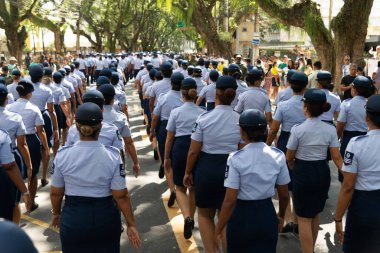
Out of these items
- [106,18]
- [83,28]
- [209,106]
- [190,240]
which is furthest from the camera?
[83,28]

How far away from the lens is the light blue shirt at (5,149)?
13.3ft

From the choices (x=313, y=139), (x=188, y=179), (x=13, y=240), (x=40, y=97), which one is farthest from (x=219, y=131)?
(x=40, y=97)

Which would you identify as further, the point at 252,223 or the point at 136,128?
the point at 136,128

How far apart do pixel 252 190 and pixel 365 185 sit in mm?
947

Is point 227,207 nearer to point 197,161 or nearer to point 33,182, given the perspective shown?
point 197,161

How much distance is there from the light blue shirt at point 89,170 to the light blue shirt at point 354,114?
3549 millimetres

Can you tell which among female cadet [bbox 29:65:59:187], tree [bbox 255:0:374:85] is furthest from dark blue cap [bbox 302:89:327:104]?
tree [bbox 255:0:374:85]

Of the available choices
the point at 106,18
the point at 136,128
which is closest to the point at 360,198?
the point at 136,128

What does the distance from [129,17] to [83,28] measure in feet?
17.3

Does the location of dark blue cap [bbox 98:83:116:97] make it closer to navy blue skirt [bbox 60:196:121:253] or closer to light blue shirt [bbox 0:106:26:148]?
light blue shirt [bbox 0:106:26:148]

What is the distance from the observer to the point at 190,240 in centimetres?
521

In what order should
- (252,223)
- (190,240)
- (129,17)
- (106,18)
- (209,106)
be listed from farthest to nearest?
(129,17) → (106,18) → (209,106) → (190,240) → (252,223)

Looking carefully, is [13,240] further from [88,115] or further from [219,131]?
[219,131]

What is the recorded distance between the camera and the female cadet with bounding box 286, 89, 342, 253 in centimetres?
432
